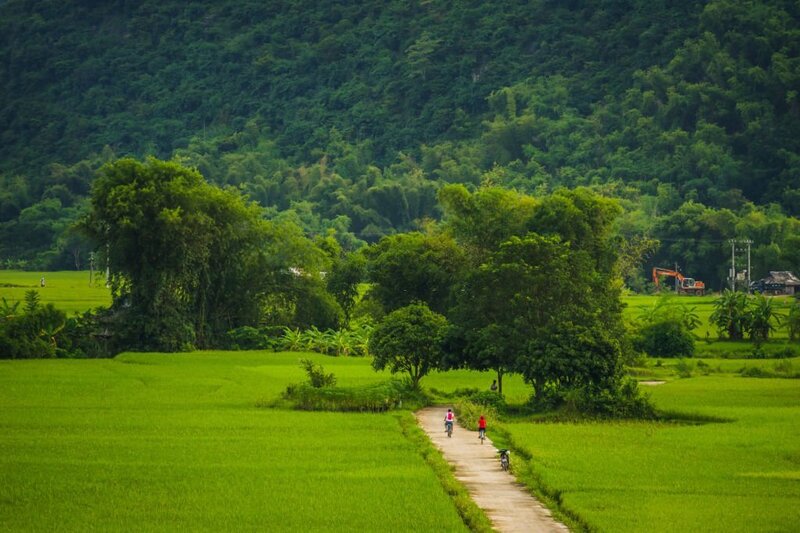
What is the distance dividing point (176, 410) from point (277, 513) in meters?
15.4

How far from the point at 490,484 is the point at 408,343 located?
16514 millimetres

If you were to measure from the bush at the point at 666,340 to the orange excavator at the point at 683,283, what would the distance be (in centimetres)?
4227

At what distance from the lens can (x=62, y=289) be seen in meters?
90.9

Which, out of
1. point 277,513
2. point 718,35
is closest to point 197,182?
point 277,513

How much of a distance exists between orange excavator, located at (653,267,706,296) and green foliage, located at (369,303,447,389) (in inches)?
2419

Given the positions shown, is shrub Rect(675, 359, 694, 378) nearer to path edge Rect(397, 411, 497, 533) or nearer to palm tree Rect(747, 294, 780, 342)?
palm tree Rect(747, 294, 780, 342)

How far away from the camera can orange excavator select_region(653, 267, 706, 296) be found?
345ft

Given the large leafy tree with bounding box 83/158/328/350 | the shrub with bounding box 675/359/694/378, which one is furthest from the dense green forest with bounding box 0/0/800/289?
the shrub with bounding box 675/359/694/378

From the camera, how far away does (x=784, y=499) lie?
27.5 m

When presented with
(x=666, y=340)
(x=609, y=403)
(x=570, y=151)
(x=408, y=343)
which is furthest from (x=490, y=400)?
(x=570, y=151)

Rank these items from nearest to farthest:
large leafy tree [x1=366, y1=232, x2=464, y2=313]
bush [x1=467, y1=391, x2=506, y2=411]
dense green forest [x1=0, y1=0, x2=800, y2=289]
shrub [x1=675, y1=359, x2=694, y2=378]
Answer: bush [x1=467, y1=391, x2=506, y2=411], shrub [x1=675, y1=359, x2=694, y2=378], large leafy tree [x1=366, y1=232, x2=464, y2=313], dense green forest [x1=0, y1=0, x2=800, y2=289]

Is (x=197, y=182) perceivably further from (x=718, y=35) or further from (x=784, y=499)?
(x=718, y=35)

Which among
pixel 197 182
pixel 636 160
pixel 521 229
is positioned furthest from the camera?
pixel 636 160

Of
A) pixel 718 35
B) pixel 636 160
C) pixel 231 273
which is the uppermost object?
pixel 718 35
